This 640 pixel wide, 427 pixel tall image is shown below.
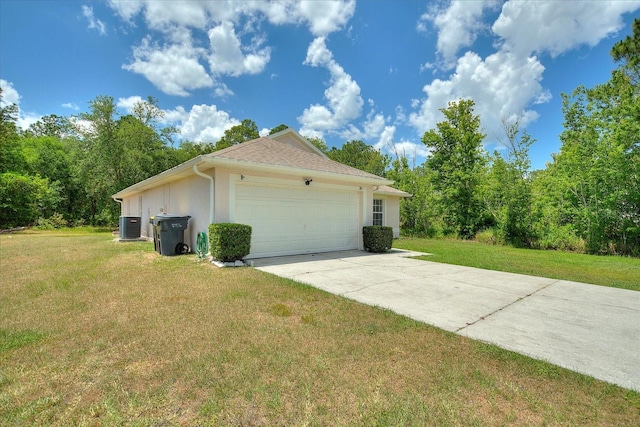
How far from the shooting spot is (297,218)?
362 inches

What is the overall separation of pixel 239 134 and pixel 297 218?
87.1 feet

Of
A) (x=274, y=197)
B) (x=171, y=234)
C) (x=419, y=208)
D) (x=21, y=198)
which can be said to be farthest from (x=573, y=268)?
(x=21, y=198)

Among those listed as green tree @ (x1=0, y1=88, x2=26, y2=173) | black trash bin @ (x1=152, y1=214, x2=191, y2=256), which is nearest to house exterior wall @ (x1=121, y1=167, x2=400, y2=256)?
black trash bin @ (x1=152, y1=214, x2=191, y2=256)

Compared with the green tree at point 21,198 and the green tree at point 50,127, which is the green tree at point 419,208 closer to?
the green tree at point 21,198

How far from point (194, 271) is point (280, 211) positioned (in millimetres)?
3162

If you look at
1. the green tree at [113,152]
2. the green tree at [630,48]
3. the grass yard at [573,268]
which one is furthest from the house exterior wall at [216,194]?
the green tree at [630,48]

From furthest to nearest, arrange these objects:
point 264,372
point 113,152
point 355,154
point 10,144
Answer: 1. point 355,154
2. point 10,144
3. point 113,152
4. point 264,372

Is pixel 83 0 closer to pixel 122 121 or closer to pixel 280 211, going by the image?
pixel 280 211

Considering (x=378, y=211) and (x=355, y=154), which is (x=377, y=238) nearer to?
(x=378, y=211)

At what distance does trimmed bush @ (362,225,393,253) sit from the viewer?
33.3ft

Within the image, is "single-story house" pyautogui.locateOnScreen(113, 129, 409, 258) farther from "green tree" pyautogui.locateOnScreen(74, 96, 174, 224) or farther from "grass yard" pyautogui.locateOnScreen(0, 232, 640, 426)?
"green tree" pyautogui.locateOnScreen(74, 96, 174, 224)

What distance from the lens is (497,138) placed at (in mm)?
16141

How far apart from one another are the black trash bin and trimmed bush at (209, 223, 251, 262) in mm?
2257

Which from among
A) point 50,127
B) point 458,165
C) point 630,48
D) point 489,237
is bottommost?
point 489,237
